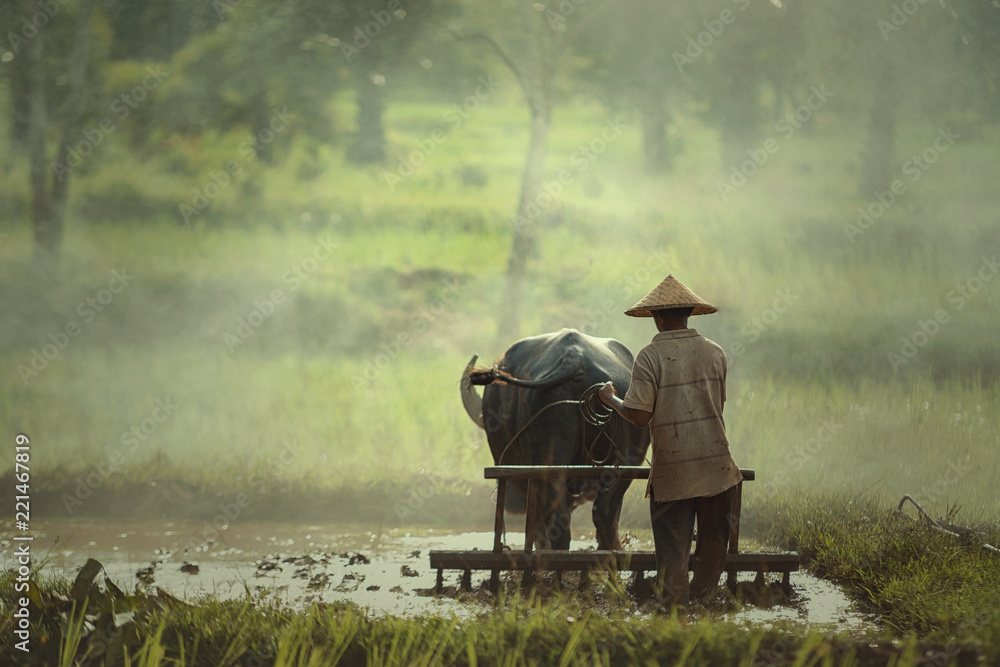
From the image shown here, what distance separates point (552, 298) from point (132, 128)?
7.92 metres

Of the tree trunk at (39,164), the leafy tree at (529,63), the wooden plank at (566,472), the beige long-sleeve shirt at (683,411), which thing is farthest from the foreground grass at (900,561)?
the tree trunk at (39,164)

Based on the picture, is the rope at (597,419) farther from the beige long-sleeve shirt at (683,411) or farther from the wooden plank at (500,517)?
the beige long-sleeve shirt at (683,411)

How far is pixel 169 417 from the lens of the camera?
11281mm

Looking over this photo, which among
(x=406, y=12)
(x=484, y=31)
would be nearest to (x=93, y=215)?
(x=406, y=12)

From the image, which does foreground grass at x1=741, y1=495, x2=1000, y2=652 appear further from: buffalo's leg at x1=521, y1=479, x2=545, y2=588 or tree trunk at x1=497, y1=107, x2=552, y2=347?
tree trunk at x1=497, y1=107, x2=552, y2=347

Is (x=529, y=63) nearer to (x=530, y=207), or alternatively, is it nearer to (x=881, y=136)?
(x=530, y=207)

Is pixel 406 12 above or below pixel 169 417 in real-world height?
above

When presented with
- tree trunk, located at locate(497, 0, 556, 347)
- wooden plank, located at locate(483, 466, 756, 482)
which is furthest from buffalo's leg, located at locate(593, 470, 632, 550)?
tree trunk, located at locate(497, 0, 556, 347)

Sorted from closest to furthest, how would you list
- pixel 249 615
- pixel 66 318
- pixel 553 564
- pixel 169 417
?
pixel 249 615
pixel 553 564
pixel 169 417
pixel 66 318

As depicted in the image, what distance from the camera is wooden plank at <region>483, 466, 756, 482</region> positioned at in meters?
4.59

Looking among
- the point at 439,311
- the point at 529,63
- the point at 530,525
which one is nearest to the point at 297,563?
the point at 530,525

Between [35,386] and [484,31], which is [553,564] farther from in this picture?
[484,31]

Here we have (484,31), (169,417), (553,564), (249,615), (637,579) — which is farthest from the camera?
(484,31)

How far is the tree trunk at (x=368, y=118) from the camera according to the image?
1388cm
